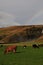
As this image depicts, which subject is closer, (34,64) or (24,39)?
(34,64)

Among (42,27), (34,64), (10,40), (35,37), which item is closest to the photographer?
(34,64)

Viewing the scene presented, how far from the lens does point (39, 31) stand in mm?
92250

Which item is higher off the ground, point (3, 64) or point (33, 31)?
point (3, 64)

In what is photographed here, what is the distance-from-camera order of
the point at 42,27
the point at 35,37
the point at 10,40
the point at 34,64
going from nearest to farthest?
1. the point at 34,64
2. the point at 10,40
3. the point at 35,37
4. the point at 42,27

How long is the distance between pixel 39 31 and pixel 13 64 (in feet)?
250

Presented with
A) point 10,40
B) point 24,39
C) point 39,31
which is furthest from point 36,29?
point 10,40

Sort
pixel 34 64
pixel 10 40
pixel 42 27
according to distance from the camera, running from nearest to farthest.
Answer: pixel 34 64
pixel 10 40
pixel 42 27

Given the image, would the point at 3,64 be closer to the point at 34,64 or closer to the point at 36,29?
the point at 34,64

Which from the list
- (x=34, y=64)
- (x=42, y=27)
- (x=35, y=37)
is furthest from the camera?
(x=42, y=27)

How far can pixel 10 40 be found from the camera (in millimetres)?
83500

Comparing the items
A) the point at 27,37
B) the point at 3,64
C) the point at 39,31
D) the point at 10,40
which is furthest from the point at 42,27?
the point at 3,64

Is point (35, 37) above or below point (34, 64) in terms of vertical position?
below

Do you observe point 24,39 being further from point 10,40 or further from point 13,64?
point 13,64

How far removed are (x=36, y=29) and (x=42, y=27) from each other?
5.44m
